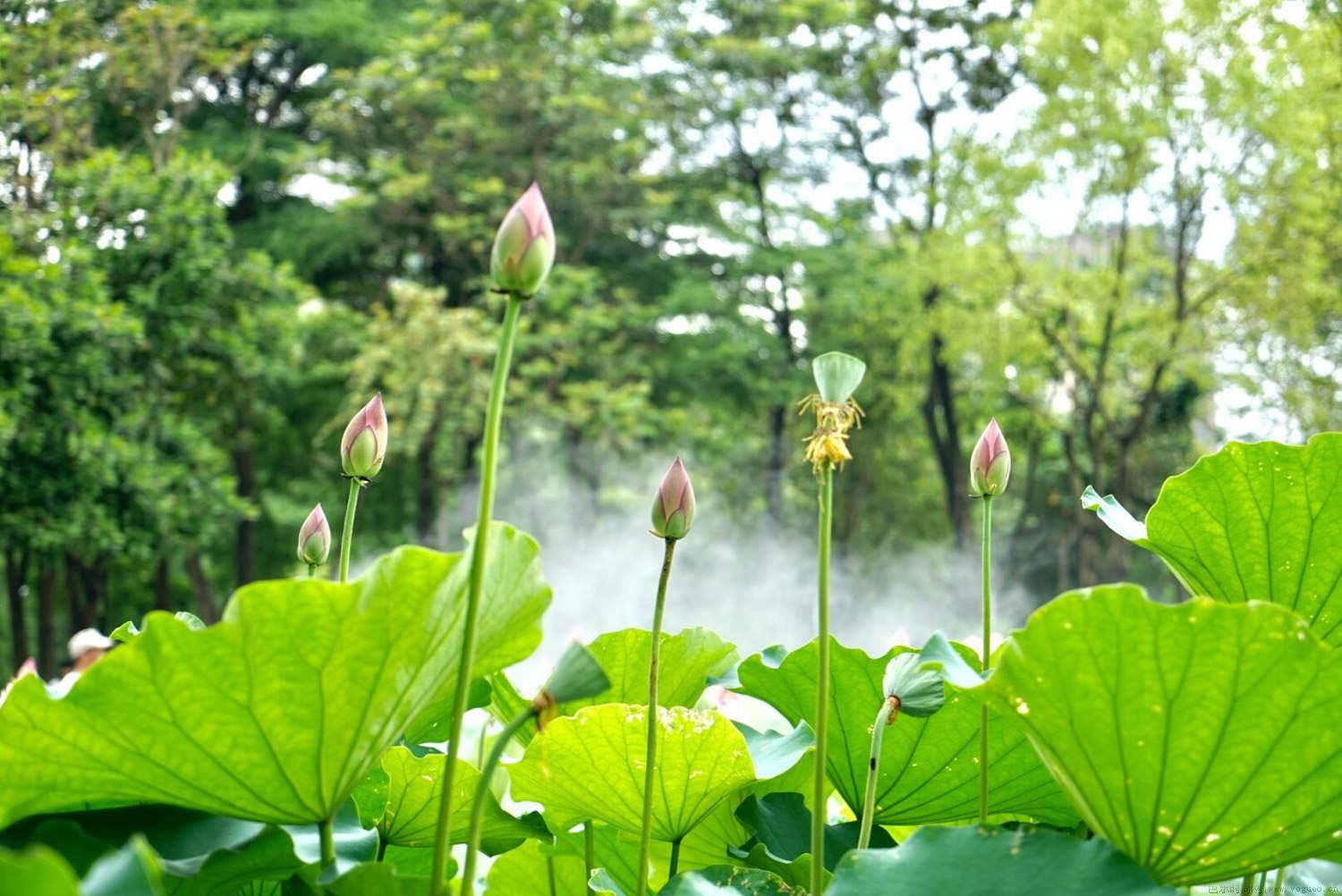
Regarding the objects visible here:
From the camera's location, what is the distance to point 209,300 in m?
6.01

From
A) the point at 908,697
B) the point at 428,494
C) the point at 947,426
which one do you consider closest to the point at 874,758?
the point at 908,697

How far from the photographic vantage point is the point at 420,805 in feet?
1.26

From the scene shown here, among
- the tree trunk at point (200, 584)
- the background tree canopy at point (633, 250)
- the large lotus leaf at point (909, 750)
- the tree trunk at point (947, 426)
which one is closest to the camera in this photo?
the large lotus leaf at point (909, 750)

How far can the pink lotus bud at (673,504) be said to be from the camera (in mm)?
349

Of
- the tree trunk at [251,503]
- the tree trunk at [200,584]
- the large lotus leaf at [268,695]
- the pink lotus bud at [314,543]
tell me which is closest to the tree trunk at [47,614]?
the tree trunk at [200,584]

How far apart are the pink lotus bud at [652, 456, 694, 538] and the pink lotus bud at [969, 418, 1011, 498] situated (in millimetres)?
93

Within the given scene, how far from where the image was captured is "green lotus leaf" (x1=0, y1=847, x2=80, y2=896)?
17 centimetres

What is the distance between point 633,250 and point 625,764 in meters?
9.37

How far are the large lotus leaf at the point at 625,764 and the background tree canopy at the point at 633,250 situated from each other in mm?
4962

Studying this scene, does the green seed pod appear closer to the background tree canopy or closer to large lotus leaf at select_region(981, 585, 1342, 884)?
large lotus leaf at select_region(981, 585, 1342, 884)

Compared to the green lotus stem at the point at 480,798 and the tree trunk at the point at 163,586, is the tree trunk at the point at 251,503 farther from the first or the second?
the green lotus stem at the point at 480,798

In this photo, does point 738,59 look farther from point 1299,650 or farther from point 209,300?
point 1299,650

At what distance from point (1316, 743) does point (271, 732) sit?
234mm

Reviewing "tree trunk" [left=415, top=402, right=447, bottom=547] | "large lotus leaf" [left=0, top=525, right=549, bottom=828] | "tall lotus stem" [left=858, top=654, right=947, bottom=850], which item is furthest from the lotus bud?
"tree trunk" [left=415, top=402, right=447, bottom=547]
